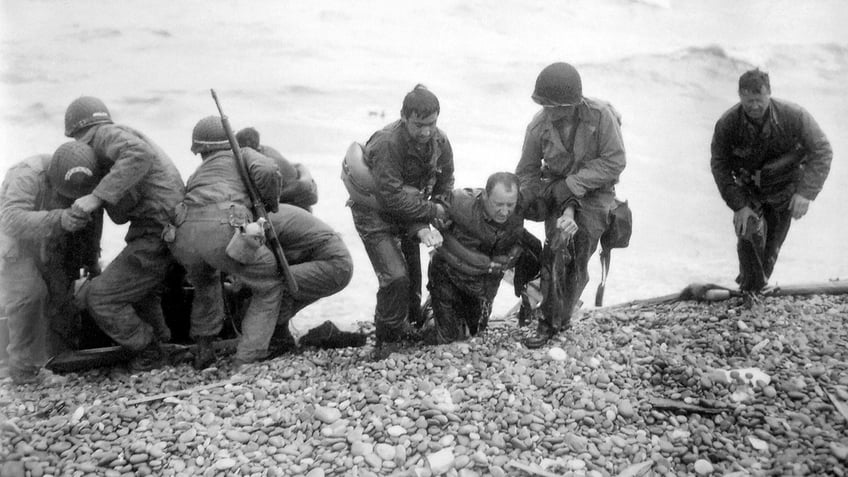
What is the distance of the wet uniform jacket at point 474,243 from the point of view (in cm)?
402

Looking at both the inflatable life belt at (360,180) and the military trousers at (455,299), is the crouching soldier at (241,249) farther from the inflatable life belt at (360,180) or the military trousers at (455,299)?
the military trousers at (455,299)

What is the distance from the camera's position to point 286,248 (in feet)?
14.4

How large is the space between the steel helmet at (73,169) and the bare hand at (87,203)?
0.43ft

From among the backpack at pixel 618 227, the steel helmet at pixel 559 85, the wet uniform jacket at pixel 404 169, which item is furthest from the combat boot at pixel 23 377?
the backpack at pixel 618 227

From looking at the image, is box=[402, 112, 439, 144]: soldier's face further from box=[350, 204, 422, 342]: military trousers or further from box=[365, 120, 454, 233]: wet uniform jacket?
box=[350, 204, 422, 342]: military trousers

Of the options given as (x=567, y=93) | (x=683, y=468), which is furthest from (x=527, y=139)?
(x=683, y=468)

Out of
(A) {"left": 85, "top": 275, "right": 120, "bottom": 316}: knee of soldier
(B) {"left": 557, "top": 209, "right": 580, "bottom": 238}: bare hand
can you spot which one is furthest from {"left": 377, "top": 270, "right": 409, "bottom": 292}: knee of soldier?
(A) {"left": 85, "top": 275, "right": 120, "bottom": 316}: knee of soldier

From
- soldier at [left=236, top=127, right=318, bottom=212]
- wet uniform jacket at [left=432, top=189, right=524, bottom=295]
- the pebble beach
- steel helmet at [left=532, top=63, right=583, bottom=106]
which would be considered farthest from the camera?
soldier at [left=236, top=127, right=318, bottom=212]

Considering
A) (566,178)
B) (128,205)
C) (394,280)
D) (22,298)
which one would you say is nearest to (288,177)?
(128,205)

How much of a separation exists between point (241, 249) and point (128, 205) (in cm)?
77

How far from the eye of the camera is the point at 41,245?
4.06 metres

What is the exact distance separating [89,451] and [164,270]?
139cm

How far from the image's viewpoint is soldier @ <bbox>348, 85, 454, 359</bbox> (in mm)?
3826

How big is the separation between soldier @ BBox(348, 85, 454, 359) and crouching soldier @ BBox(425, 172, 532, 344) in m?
0.16
